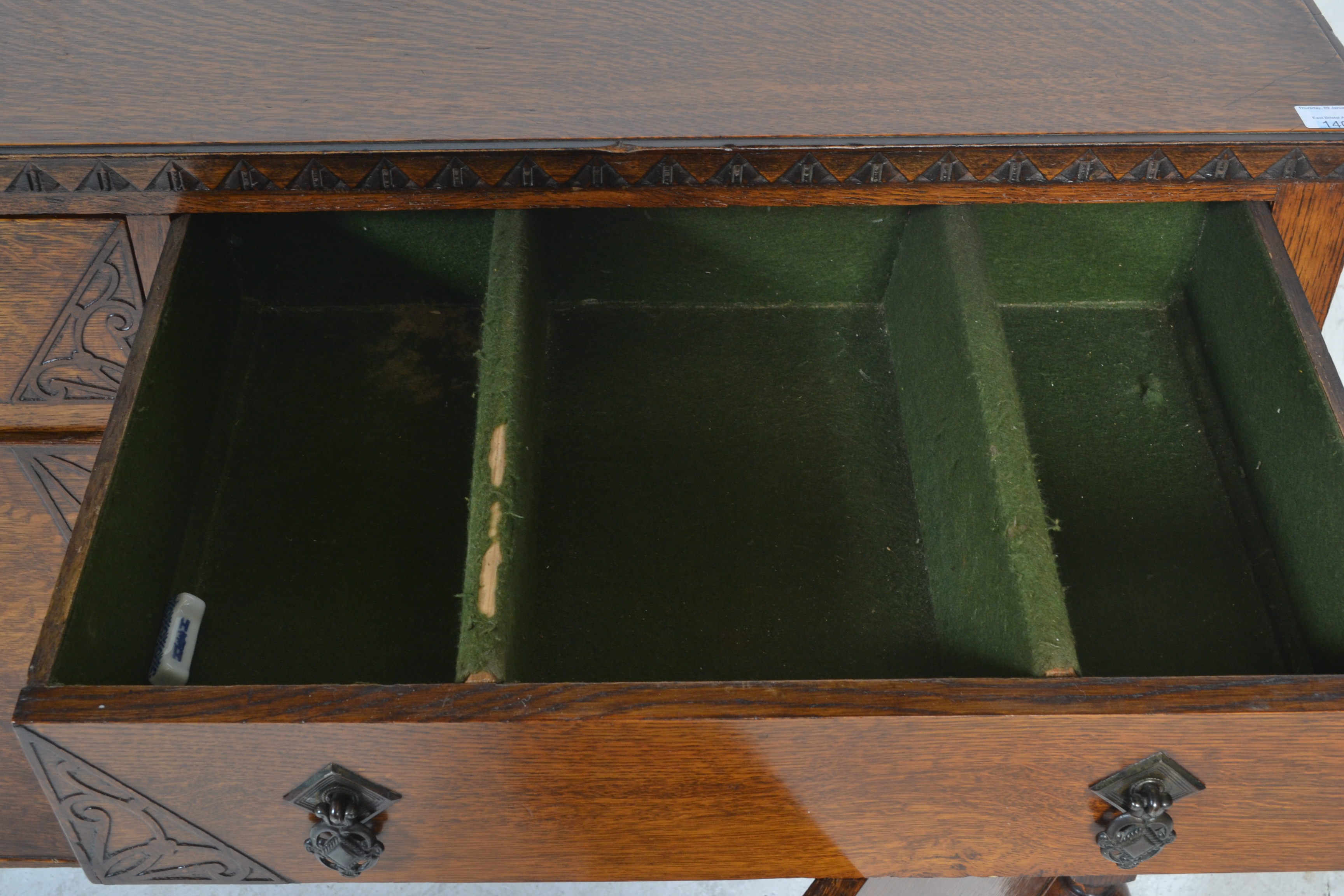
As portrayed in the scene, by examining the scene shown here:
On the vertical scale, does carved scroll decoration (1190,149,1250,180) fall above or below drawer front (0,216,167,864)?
above

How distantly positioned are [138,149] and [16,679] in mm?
629

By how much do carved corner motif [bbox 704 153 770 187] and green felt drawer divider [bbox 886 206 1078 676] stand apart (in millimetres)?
232

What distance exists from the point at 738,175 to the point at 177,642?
27.0 inches

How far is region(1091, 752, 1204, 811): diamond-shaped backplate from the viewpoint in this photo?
862 mm

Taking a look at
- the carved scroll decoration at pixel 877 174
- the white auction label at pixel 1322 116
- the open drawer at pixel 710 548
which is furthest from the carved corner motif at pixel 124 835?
the white auction label at pixel 1322 116

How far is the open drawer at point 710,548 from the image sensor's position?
83 cm

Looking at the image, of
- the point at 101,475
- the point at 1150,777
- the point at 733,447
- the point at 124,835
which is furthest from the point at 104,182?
the point at 1150,777

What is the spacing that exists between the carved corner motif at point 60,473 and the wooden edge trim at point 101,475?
13 centimetres

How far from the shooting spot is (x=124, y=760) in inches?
33.0

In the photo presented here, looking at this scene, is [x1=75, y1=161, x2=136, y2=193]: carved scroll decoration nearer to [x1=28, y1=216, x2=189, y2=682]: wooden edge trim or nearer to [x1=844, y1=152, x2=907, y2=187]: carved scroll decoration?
[x1=28, y1=216, x2=189, y2=682]: wooden edge trim

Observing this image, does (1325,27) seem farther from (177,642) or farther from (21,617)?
(21,617)

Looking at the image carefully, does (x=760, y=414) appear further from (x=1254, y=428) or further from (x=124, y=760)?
(x=124, y=760)

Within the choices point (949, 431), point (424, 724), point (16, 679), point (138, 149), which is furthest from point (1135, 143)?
point (16, 679)

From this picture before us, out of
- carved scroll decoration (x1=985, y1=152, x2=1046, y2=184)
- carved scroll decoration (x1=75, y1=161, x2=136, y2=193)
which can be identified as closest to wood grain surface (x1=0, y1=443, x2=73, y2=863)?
carved scroll decoration (x1=75, y1=161, x2=136, y2=193)
